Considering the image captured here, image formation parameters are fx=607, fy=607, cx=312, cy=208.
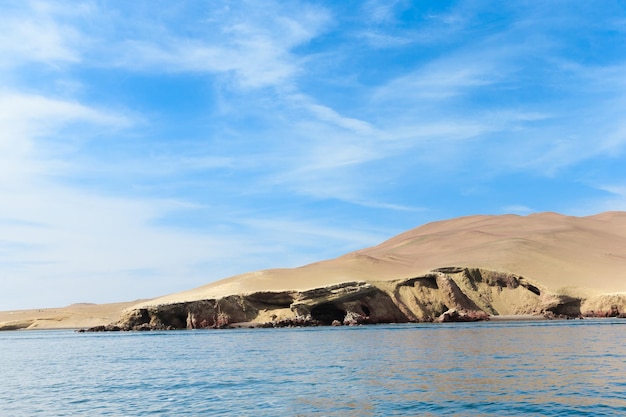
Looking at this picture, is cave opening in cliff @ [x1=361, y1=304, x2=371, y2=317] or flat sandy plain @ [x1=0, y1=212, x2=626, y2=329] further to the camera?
flat sandy plain @ [x1=0, y1=212, x2=626, y2=329]

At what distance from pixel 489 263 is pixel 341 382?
10704 centimetres

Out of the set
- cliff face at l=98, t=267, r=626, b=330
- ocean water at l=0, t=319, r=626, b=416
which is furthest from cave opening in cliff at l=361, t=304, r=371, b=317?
ocean water at l=0, t=319, r=626, b=416

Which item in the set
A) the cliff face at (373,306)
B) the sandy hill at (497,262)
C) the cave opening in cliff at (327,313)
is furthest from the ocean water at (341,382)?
the sandy hill at (497,262)

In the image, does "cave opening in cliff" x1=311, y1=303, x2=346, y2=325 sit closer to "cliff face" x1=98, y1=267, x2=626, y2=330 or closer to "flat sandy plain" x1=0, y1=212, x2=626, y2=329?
"cliff face" x1=98, y1=267, x2=626, y2=330

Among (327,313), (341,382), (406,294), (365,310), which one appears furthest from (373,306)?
(341,382)

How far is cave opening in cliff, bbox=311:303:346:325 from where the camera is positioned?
107812mm

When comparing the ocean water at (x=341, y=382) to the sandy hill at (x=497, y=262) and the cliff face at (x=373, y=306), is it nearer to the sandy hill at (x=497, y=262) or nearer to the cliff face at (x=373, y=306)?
the cliff face at (x=373, y=306)

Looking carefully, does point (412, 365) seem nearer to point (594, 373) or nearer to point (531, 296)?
point (594, 373)

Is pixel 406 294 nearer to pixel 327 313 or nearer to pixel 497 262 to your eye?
pixel 327 313

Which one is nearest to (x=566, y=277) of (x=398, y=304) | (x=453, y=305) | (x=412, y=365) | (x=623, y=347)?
(x=453, y=305)

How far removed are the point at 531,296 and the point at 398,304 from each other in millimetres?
27363

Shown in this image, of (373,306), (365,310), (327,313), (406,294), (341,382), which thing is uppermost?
(406,294)

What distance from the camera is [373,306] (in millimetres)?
108125

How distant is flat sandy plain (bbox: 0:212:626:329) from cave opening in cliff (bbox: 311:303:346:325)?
7578mm
